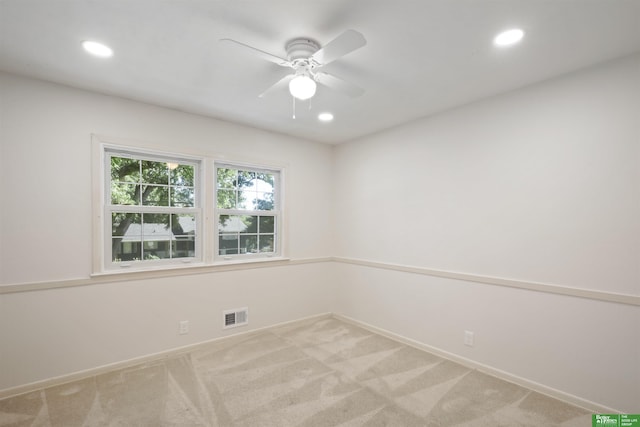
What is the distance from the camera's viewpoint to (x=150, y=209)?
3.02 metres

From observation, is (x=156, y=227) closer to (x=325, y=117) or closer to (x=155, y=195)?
(x=155, y=195)

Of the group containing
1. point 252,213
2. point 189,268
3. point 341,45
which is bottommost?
point 189,268

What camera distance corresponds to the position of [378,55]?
6.89 ft

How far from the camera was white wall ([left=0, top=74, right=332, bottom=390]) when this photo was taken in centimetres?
236

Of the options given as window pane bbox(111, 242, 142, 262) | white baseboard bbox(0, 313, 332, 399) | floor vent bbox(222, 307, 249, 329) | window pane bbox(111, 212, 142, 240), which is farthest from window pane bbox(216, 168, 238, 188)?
white baseboard bbox(0, 313, 332, 399)

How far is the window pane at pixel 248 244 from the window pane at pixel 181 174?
35.9 inches

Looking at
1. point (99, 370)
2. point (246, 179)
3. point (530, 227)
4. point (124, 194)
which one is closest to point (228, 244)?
point (246, 179)

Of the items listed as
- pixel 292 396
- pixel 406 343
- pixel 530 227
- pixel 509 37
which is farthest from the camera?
pixel 406 343

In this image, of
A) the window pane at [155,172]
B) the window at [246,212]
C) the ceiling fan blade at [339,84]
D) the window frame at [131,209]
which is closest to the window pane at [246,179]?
the window at [246,212]

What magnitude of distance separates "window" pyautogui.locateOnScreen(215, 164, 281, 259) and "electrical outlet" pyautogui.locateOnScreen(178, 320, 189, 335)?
30.8 inches

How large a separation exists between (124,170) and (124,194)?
24 cm

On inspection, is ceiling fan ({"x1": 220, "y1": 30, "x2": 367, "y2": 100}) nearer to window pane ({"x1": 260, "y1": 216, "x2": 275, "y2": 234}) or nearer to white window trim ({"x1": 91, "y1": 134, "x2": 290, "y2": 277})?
white window trim ({"x1": 91, "y1": 134, "x2": 290, "y2": 277})

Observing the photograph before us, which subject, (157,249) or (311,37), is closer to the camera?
(311,37)

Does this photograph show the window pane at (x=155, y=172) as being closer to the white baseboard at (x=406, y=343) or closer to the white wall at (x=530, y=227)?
the white baseboard at (x=406, y=343)
